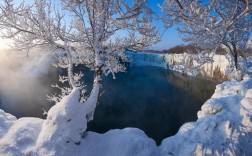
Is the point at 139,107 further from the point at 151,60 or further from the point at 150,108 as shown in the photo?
the point at 151,60

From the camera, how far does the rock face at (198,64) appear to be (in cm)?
1177

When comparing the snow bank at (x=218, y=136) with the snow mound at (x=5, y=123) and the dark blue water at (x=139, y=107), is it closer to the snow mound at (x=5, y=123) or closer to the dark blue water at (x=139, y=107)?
the snow mound at (x=5, y=123)

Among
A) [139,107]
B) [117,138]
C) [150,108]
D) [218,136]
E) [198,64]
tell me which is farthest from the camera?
[198,64]

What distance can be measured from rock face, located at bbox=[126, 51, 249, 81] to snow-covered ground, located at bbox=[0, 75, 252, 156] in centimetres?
403

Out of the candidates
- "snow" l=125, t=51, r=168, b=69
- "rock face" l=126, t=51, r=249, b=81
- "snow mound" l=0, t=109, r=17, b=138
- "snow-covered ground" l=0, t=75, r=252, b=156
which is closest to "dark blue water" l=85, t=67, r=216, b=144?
"rock face" l=126, t=51, r=249, b=81

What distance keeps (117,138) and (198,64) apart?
21.8m

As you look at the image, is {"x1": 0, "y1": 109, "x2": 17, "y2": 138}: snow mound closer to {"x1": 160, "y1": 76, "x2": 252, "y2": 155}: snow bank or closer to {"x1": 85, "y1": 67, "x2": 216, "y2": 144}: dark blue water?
{"x1": 160, "y1": 76, "x2": 252, "y2": 155}: snow bank

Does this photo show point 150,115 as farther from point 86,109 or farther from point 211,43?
point 86,109

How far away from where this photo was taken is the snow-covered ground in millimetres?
5336

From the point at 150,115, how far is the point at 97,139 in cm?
1283

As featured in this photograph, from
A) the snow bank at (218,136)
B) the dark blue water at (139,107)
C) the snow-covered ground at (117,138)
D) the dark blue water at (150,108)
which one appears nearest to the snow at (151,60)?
the dark blue water at (150,108)

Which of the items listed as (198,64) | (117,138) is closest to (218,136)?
(117,138)

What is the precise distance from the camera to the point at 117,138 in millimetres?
6176

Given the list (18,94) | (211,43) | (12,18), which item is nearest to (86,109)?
(12,18)
